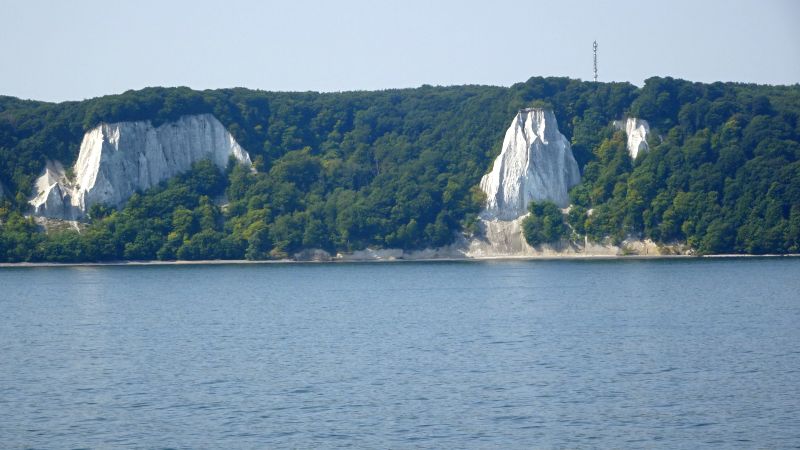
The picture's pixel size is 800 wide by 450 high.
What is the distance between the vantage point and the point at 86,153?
129375mm

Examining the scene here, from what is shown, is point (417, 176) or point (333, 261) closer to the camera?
point (333, 261)

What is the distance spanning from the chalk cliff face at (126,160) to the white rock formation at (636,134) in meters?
43.6

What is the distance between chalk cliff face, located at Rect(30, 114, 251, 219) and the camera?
4951 inches

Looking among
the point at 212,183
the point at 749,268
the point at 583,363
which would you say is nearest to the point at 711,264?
the point at 749,268

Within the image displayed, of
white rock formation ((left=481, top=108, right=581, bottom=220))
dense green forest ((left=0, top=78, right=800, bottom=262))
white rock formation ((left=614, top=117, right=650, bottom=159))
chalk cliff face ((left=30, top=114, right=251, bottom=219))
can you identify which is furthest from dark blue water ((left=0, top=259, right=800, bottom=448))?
white rock formation ((left=614, top=117, right=650, bottom=159))

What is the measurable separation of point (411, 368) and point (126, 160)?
317 ft

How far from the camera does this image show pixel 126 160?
428 ft

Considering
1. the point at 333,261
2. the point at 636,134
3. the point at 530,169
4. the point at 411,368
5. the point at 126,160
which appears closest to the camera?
the point at 411,368

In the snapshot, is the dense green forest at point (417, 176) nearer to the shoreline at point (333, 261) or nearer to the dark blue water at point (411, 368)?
the shoreline at point (333, 261)

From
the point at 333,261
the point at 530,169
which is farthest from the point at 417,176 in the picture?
the point at 333,261

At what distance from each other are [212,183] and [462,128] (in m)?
31.1

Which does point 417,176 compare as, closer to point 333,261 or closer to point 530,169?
point 530,169

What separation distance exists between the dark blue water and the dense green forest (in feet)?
130

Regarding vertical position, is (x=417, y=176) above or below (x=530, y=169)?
below
